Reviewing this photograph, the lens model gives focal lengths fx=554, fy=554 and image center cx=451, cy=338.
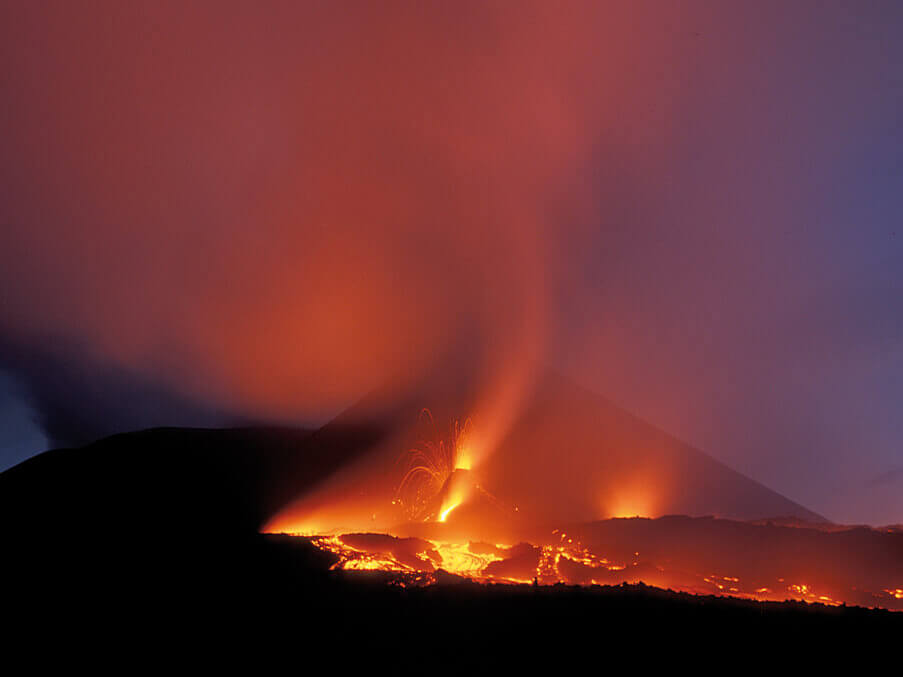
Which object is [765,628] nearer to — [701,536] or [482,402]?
[701,536]

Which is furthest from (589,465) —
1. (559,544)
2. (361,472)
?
(559,544)

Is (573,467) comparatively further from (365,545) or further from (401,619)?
(401,619)

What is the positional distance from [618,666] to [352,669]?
641 centimetres

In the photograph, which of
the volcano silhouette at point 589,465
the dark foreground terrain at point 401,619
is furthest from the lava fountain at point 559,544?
the volcano silhouette at point 589,465

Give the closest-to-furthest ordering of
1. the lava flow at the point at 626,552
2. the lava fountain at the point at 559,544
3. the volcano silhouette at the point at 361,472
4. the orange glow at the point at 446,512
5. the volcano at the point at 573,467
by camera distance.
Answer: the lava flow at the point at 626,552, the lava fountain at the point at 559,544, the volcano silhouette at the point at 361,472, the orange glow at the point at 446,512, the volcano at the point at 573,467

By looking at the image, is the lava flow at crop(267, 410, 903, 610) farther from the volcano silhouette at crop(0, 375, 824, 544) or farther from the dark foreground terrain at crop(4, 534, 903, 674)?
the volcano silhouette at crop(0, 375, 824, 544)

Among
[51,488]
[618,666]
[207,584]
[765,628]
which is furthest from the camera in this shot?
[51,488]

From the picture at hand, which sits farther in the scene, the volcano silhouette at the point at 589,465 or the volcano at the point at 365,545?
the volcano silhouette at the point at 589,465

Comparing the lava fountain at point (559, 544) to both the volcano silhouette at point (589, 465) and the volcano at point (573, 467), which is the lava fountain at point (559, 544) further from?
the volcano silhouette at point (589, 465)

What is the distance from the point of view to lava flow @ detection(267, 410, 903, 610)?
21.2 m

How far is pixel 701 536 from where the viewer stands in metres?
28.3

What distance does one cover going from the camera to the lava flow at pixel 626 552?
21.2m

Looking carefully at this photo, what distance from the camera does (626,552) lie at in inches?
1007

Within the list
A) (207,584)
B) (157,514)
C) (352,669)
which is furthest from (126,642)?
(157,514)
